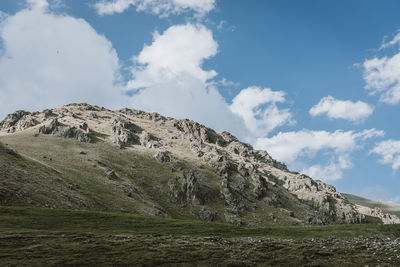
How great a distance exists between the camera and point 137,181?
130500 mm

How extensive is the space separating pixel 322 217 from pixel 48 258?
155 meters

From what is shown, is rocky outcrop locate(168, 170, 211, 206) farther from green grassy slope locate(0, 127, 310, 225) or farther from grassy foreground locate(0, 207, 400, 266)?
grassy foreground locate(0, 207, 400, 266)

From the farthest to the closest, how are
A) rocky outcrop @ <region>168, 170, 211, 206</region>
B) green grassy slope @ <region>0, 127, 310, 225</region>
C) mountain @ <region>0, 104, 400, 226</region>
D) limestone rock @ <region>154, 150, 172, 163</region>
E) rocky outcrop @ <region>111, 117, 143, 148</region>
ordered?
1. rocky outcrop @ <region>111, 117, 143, 148</region>
2. limestone rock @ <region>154, 150, 172, 163</region>
3. rocky outcrop @ <region>168, 170, 211, 206</region>
4. mountain @ <region>0, 104, 400, 226</region>
5. green grassy slope @ <region>0, 127, 310, 225</region>

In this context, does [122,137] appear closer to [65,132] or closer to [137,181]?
[65,132]

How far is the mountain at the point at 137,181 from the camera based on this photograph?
3332 inches

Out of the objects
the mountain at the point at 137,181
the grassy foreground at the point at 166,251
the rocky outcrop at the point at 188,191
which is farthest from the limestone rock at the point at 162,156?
the grassy foreground at the point at 166,251

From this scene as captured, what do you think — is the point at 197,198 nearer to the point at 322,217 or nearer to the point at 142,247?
the point at 322,217

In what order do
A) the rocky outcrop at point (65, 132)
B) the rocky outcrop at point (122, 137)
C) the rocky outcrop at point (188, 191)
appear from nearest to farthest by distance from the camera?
the rocky outcrop at point (188, 191), the rocky outcrop at point (65, 132), the rocky outcrop at point (122, 137)

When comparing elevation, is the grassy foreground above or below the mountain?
below

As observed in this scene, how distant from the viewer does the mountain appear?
8462cm

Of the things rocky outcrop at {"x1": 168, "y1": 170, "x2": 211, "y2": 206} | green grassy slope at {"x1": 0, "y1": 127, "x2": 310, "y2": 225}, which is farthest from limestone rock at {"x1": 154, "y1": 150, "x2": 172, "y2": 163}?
rocky outcrop at {"x1": 168, "y1": 170, "x2": 211, "y2": 206}

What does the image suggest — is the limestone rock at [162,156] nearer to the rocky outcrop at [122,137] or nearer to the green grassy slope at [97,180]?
the green grassy slope at [97,180]

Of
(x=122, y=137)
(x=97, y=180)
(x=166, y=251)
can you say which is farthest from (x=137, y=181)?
(x=166, y=251)

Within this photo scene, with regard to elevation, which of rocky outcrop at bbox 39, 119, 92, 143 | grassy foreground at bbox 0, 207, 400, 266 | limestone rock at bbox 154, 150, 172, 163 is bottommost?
grassy foreground at bbox 0, 207, 400, 266
